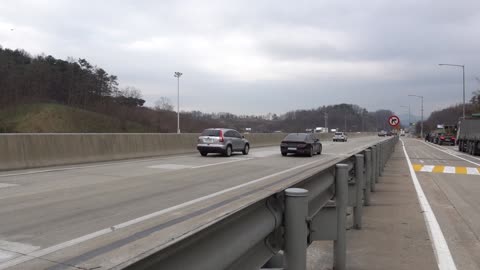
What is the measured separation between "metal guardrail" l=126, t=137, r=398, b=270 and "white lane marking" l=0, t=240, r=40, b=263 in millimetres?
3407

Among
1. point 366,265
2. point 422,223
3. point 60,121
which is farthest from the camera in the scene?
point 60,121

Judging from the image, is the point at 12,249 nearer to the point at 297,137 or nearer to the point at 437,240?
the point at 437,240

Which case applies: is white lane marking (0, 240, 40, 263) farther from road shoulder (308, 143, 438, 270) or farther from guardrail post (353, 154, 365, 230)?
guardrail post (353, 154, 365, 230)

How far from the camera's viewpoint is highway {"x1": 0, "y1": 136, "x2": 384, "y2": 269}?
5.29m

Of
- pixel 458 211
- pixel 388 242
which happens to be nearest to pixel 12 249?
pixel 388 242

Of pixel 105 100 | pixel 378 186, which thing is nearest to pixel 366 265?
pixel 378 186

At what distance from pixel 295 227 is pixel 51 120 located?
120 metres

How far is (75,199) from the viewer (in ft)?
30.2

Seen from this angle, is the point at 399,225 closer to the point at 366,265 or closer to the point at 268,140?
the point at 366,265

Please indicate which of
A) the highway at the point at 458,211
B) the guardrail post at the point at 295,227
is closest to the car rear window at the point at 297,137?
the highway at the point at 458,211

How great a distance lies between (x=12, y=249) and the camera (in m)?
5.56

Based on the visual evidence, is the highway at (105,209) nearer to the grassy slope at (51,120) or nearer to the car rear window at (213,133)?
the car rear window at (213,133)

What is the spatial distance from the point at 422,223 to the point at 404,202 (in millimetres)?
2311

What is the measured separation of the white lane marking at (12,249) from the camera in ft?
17.2
